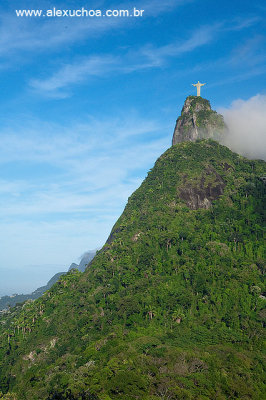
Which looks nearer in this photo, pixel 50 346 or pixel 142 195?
pixel 50 346

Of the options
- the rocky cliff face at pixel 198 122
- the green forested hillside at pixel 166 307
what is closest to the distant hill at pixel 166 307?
the green forested hillside at pixel 166 307

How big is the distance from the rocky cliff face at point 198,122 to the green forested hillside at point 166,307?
21.3m

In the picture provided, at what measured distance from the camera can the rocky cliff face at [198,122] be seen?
159500mm

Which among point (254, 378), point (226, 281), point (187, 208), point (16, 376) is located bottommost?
point (16, 376)

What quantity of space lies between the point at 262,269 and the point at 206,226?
69.6 ft

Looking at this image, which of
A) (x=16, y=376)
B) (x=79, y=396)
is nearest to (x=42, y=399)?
(x=79, y=396)

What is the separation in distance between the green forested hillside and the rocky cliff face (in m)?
21.3

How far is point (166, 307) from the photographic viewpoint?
81312 millimetres

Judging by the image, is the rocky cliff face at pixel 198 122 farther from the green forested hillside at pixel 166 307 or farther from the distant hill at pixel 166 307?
the distant hill at pixel 166 307

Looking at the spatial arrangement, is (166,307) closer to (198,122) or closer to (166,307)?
(166,307)

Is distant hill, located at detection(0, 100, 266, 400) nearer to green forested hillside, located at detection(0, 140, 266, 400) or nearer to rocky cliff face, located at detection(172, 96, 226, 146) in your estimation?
green forested hillside, located at detection(0, 140, 266, 400)

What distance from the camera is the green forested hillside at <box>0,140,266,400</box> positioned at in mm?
52219

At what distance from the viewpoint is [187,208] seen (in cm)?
11725

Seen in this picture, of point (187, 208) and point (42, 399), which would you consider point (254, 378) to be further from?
point (187, 208)
